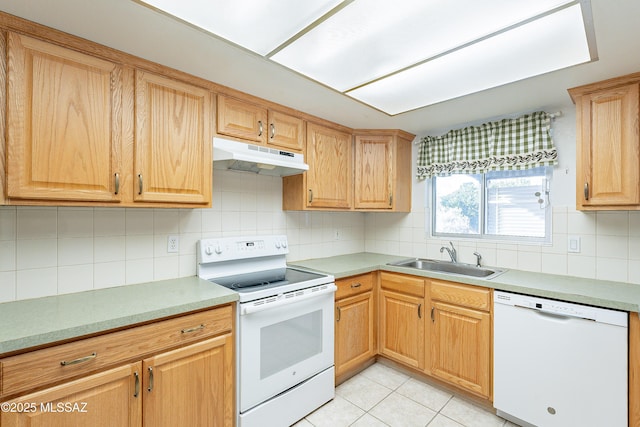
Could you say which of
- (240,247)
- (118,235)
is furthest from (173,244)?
(240,247)

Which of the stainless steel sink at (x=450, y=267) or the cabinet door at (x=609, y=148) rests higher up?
the cabinet door at (x=609, y=148)

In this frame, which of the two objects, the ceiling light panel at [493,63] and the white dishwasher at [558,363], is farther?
the white dishwasher at [558,363]

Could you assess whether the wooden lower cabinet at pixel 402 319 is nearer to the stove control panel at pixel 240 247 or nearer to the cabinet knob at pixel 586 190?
the stove control panel at pixel 240 247

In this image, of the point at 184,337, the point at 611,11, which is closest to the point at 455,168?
the point at 611,11

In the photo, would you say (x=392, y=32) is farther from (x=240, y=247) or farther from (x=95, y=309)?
(x=95, y=309)

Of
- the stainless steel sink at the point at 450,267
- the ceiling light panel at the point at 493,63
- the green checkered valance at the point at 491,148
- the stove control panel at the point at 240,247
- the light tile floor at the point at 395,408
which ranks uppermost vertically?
the ceiling light panel at the point at 493,63

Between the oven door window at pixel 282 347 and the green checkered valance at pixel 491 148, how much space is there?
1.66m

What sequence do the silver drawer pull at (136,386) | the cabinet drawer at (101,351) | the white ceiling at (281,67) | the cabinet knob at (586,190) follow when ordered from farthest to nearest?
the cabinet knob at (586,190)
the silver drawer pull at (136,386)
the white ceiling at (281,67)
the cabinet drawer at (101,351)

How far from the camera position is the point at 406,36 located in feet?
4.46

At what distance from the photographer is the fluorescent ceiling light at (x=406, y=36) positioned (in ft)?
3.86

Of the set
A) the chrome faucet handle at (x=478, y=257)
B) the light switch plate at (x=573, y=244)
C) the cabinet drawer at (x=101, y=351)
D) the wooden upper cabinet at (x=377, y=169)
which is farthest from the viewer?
the wooden upper cabinet at (x=377, y=169)

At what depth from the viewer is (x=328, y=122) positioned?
8.58 ft

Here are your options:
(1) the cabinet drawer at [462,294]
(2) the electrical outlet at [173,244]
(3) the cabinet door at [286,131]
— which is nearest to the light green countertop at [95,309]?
(2) the electrical outlet at [173,244]

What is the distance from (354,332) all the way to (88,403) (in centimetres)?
171
